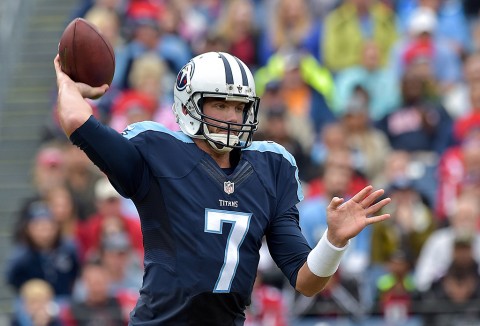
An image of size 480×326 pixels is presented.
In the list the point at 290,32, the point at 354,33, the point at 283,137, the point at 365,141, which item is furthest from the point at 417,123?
the point at 290,32

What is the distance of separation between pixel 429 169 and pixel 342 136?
761 millimetres

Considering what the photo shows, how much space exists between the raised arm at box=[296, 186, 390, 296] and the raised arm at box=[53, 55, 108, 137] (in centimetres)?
104

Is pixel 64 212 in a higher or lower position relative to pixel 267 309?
higher

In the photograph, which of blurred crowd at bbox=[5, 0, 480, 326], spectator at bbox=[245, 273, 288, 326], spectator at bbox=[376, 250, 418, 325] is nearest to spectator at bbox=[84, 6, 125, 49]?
blurred crowd at bbox=[5, 0, 480, 326]

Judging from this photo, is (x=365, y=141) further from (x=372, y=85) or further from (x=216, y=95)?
(x=216, y=95)

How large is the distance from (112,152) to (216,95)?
54 cm

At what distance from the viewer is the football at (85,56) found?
503 cm

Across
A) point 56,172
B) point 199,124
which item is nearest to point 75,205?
point 56,172

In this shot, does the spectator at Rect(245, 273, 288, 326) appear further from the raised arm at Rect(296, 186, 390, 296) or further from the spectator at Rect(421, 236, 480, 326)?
the raised arm at Rect(296, 186, 390, 296)

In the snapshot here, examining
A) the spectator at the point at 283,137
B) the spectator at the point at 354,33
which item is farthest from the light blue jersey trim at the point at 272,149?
the spectator at the point at 354,33

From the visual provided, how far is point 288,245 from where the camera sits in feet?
16.6

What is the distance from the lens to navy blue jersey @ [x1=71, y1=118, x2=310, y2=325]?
481cm

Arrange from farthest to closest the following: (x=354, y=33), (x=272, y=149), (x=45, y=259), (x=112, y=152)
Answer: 1. (x=354, y=33)
2. (x=45, y=259)
3. (x=272, y=149)
4. (x=112, y=152)

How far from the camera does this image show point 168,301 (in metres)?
4.82
